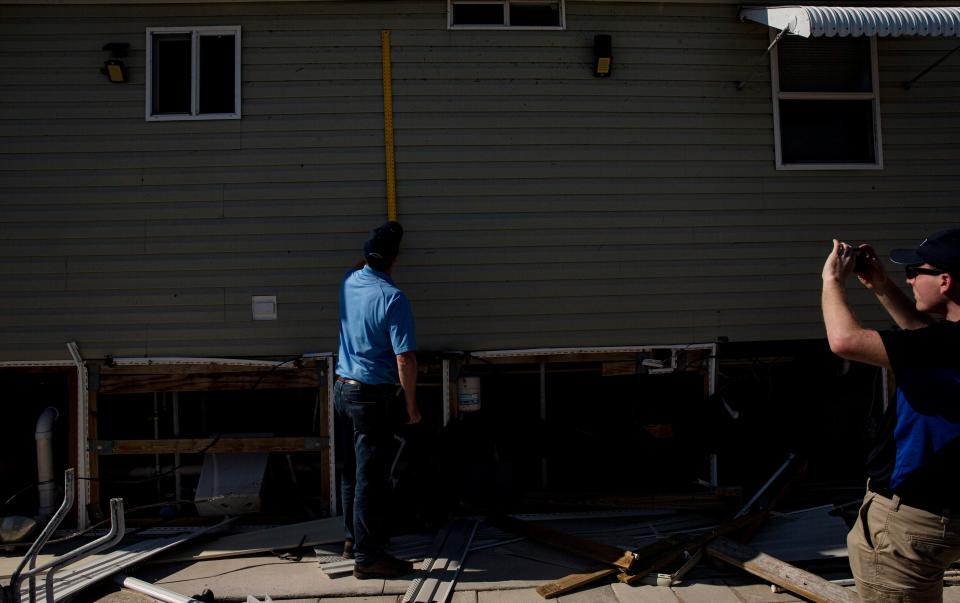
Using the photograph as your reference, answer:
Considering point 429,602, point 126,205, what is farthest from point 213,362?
point 429,602

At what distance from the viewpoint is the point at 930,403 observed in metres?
2.28

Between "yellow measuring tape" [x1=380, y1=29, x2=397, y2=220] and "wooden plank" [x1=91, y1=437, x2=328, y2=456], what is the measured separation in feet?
5.65

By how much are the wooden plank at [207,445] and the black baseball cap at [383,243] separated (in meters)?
1.65

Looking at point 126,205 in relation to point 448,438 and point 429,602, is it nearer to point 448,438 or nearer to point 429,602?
point 448,438

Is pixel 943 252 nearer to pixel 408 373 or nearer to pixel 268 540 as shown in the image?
pixel 408 373

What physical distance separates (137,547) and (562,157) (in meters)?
3.82

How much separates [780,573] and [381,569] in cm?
214

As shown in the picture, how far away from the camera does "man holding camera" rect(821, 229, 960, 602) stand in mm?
2250

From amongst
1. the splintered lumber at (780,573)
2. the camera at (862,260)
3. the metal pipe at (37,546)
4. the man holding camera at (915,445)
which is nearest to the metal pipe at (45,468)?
the metal pipe at (37,546)

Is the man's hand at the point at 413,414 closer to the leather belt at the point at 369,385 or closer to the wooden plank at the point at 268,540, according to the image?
the leather belt at the point at 369,385

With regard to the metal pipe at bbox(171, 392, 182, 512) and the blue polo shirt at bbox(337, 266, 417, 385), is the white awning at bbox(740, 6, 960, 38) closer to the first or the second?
the blue polo shirt at bbox(337, 266, 417, 385)

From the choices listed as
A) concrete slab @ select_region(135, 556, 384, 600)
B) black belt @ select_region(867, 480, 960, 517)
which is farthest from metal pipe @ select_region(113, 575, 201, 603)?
black belt @ select_region(867, 480, 960, 517)

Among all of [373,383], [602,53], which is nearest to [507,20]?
[602,53]

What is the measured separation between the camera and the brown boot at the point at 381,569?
397cm
